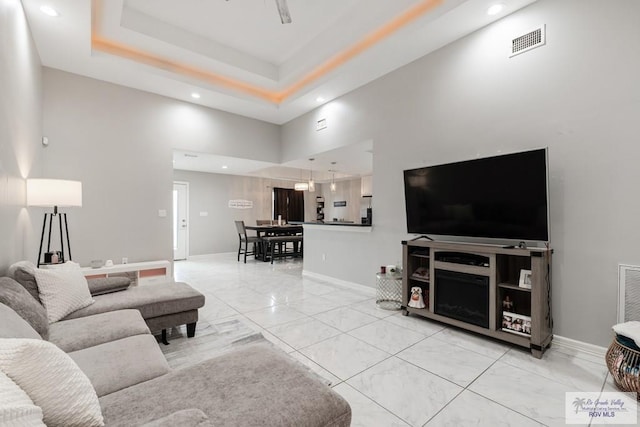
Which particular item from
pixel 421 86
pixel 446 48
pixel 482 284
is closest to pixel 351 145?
pixel 421 86

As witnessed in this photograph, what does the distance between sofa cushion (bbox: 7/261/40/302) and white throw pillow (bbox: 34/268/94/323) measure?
21 millimetres

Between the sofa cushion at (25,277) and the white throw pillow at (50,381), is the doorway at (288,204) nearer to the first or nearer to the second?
the sofa cushion at (25,277)

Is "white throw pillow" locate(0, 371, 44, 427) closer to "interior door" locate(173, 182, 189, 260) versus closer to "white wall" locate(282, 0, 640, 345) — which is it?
"white wall" locate(282, 0, 640, 345)

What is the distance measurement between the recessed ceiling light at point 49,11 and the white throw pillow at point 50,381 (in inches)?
132

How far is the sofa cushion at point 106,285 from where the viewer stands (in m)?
2.64

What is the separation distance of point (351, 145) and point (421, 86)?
4.46ft

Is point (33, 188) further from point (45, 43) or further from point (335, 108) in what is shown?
point (335, 108)

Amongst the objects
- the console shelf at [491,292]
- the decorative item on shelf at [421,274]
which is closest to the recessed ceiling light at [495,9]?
the console shelf at [491,292]

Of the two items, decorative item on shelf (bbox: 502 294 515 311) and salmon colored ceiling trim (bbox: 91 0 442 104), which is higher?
salmon colored ceiling trim (bbox: 91 0 442 104)

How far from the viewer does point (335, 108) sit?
4.83m

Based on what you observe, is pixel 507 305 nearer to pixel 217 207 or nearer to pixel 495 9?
pixel 495 9

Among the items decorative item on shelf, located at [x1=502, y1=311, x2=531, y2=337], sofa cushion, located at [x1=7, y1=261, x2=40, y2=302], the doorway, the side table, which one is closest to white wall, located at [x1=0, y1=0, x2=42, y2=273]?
sofa cushion, located at [x1=7, y1=261, x2=40, y2=302]

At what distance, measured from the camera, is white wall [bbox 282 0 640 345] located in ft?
7.47

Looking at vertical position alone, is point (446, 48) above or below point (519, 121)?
above
